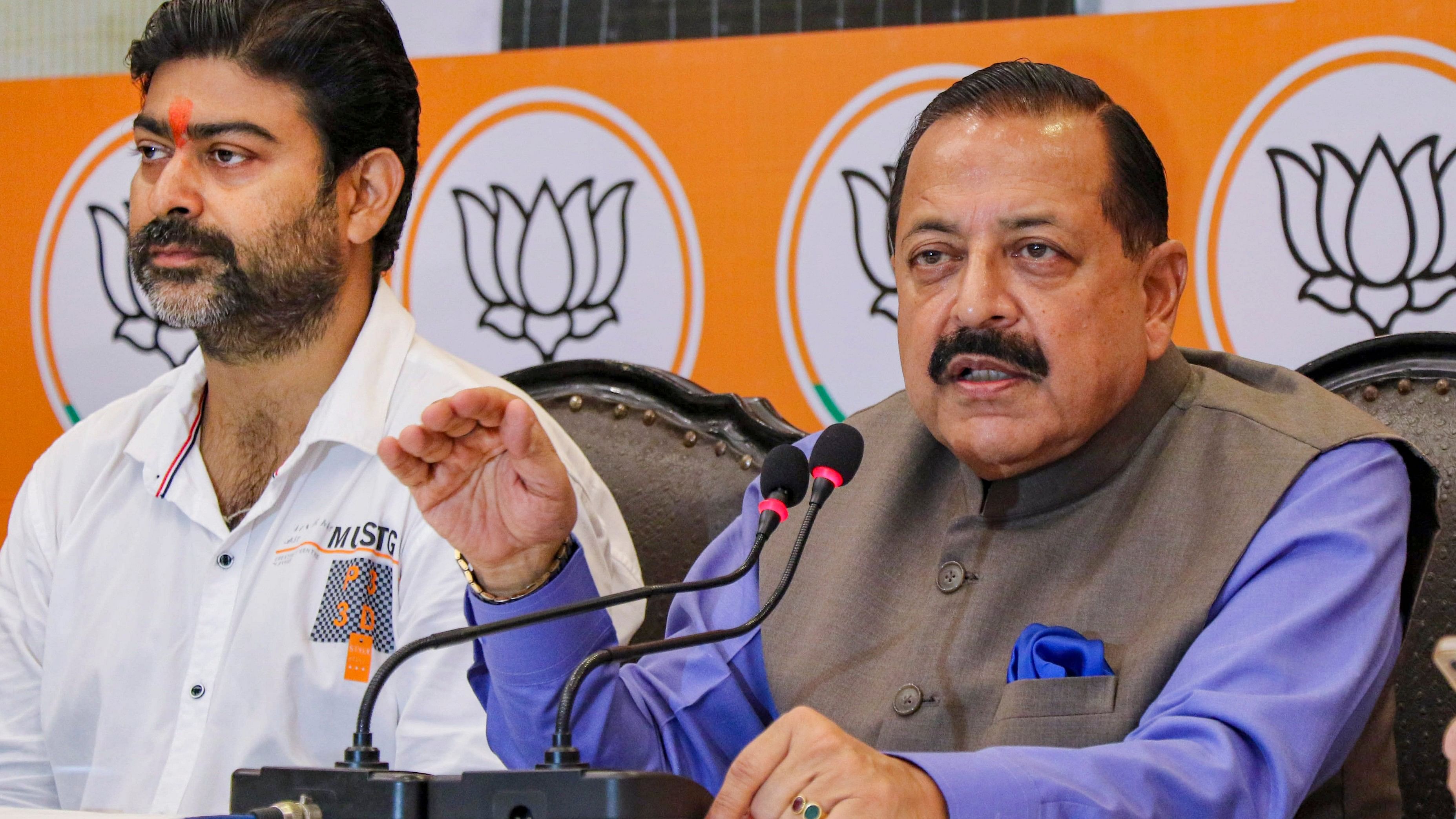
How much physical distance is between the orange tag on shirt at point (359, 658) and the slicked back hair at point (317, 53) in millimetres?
729

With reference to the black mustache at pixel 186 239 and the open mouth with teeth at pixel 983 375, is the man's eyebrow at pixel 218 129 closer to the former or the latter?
the black mustache at pixel 186 239

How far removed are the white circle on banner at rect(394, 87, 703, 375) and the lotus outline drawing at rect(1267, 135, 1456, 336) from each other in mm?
990

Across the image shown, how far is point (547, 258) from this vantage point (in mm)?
2594

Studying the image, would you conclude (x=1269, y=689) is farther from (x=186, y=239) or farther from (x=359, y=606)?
(x=186, y=239)

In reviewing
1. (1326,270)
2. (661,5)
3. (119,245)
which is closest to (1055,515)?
(1326,270)

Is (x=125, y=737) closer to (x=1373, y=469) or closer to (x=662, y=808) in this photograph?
(x=662, y=808)

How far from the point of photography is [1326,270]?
7.08ft

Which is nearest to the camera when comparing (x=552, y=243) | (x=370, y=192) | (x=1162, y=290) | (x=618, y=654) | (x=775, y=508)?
(x=618, y=654)

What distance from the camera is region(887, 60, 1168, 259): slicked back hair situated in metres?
1.56

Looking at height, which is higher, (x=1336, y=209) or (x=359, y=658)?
(x=1336, y=209)

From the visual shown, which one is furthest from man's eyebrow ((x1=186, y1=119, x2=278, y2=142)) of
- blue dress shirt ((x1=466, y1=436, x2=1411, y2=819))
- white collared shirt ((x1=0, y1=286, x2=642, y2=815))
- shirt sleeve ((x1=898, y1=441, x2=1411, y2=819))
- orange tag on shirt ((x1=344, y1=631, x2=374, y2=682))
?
shirt sleeve ((x1=898, y1=441, x2=1411, y2=819))

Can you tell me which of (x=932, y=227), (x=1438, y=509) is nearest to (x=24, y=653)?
(x=932, y=227)

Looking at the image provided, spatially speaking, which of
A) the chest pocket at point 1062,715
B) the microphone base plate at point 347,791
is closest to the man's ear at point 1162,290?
the chest pocket at point 1062,715

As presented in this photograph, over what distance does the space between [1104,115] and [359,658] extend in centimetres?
117
